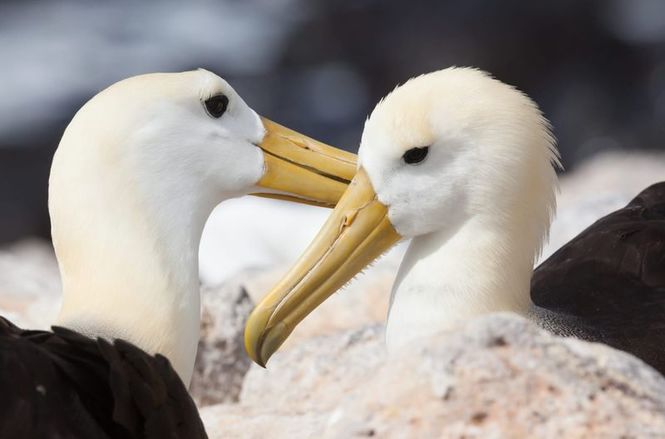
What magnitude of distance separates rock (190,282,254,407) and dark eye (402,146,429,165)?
1.83m

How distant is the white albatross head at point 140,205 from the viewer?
489cm

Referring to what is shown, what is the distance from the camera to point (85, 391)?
4059 mm

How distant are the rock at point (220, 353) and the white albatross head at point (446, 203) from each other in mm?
1436

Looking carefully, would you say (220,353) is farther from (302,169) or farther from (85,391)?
(85,391)

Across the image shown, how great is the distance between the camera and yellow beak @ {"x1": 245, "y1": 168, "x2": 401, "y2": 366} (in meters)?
5.06

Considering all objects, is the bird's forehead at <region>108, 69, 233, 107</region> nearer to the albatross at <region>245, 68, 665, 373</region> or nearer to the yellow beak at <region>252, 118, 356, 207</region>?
the yellow beak at <region>252, 118, 356, 207</region>

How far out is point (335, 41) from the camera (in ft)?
62.5

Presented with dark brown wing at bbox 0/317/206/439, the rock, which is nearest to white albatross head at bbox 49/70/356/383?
dark brown wing at bbox 0/317/206/439

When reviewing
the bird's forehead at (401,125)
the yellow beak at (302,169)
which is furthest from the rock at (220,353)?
the bird's forehead at (401,125)

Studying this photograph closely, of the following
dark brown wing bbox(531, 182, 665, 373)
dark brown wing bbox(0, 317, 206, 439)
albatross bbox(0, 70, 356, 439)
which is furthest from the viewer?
dark brown wing bbox(531, 182, 665, 373)

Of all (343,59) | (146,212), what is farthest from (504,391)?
(343,59)

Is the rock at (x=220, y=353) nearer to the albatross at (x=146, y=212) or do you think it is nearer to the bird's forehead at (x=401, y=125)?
the albatross at (x=146, y=212)

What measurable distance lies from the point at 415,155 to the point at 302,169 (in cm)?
83

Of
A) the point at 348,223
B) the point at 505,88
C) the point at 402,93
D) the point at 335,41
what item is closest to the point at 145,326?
the point at 348,223
